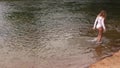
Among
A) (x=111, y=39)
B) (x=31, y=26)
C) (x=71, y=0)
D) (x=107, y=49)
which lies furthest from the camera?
(x=71, y=0)

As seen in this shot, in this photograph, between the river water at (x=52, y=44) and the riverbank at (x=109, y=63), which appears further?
the river water at (x=52, y=44)

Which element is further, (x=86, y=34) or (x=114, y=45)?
(x=86, y=34)

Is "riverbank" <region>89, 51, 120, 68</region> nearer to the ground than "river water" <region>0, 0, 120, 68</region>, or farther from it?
farther from it

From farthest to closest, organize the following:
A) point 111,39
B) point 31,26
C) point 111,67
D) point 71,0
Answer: point 71,0 < point 31,26 < point 111,39 < point 111,67

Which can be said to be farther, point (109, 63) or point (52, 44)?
point (52, 44)

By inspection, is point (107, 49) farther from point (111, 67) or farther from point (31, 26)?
point (31, 26)

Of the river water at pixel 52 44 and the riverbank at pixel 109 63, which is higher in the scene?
the riverbank at pixel 109 63

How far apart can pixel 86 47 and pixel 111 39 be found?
2275mm

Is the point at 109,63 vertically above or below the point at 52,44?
above

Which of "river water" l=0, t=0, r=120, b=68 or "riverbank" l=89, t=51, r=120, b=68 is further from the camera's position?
"river water" l=0, t=0, r=120, b=68

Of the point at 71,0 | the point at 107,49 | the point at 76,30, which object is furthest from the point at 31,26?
the point at 71,0

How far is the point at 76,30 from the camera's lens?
696 inches

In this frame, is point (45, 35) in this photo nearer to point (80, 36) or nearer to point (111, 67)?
point (80, 36)

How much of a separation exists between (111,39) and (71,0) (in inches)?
908
